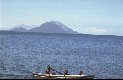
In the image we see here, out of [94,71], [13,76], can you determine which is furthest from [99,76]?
[13,76]

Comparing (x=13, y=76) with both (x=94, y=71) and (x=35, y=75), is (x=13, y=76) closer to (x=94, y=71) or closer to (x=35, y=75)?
(x=35, y=75)

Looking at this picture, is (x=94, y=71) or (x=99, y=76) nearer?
(x=99, y=76)

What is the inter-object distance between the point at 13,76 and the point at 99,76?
581 inches

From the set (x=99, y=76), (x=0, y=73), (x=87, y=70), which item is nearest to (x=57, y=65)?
(x=87, y=70)

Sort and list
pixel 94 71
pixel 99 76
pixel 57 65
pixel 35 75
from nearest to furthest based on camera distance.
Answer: pixel 35 75 < pixel 99 76 < pixel 94 71 < pixel 57 65

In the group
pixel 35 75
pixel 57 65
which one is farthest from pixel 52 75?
pixel 57 65

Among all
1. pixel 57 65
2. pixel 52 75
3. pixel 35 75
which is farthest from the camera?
pixel 57 65

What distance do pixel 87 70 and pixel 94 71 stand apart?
1.92 meters

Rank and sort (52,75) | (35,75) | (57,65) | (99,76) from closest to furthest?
(52,75), (35,75), (99,76), (57,65)

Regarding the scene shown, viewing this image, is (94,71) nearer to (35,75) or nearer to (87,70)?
(87,70)

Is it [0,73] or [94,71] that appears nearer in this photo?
[0,73]

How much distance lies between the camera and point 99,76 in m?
48.6

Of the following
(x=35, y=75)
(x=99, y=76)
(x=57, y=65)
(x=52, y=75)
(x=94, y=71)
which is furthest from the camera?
(x=57, y=65)

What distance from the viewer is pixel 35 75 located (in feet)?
141
